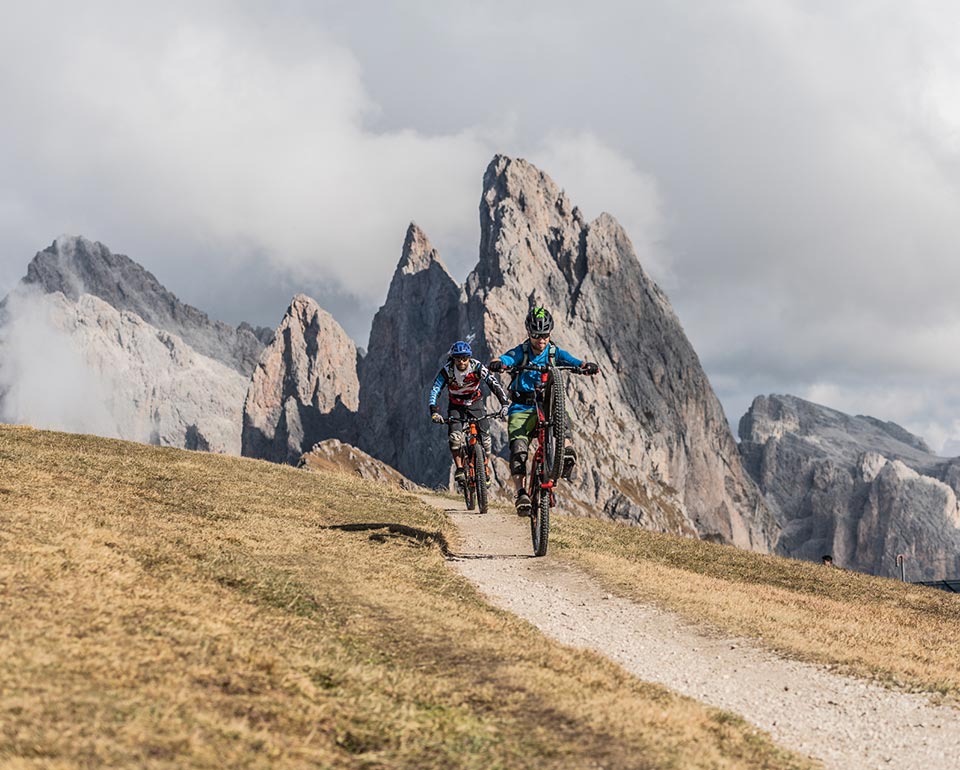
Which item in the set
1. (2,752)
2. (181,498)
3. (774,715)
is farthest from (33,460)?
(774,715)

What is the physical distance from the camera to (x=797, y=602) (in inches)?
619

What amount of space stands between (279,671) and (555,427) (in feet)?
31.8

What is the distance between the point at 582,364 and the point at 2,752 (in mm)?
13396

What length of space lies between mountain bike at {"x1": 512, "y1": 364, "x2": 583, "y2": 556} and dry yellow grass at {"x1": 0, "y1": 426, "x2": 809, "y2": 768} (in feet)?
10.3

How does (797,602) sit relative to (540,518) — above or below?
below

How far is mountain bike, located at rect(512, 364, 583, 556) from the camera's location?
15719mm

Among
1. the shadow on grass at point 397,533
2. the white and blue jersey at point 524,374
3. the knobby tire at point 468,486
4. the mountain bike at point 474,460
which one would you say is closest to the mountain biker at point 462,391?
the mountain bike at point 474,460

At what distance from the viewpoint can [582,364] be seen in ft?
54.7

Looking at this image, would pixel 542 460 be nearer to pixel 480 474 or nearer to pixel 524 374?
pixel 524 374

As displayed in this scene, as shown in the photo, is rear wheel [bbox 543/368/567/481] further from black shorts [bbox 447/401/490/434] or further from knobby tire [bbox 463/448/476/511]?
knobby tire [bbox 463/448/476/511]

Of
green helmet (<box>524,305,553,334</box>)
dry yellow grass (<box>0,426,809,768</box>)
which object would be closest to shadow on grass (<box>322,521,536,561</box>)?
dry yellow grass (<box>0,426,809,768</box>)

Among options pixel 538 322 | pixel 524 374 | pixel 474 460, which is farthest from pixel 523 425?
pixel 474 460

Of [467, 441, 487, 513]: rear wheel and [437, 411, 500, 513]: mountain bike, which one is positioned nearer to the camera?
[437, 411, 500, 513]: mountain bike

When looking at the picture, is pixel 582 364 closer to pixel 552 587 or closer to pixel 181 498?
pixel 552 587
